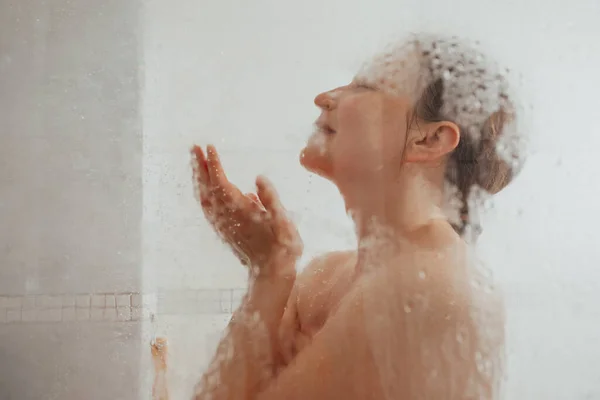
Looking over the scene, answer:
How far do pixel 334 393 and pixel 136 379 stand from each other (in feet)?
0.99

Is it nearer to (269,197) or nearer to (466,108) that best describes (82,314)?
(269,197)

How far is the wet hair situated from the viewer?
60 centimetres

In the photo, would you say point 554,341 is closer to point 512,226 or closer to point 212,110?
point 512,226

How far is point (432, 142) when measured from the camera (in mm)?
611

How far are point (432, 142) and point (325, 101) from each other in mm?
128

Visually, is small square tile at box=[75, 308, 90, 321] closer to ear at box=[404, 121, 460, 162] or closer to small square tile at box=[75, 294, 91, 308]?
small square tile at box=[75, 294, 91, 308]

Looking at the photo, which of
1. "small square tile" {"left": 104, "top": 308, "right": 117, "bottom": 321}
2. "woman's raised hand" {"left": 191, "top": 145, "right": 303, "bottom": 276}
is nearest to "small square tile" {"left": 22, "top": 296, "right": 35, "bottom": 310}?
"small square tile" {"left": 104, "top": 308, "right": 117, "bottom": 321}

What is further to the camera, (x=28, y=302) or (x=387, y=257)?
(x=28, y=302)

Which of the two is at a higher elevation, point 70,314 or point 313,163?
point 313,163

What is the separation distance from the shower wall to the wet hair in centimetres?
37

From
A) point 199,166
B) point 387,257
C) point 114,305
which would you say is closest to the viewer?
point 387,257

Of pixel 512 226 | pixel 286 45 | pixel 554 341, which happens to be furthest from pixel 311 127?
pixel 554 341

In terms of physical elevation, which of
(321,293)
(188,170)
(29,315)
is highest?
(188,170)

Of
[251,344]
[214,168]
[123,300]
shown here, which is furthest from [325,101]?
[123,300]
